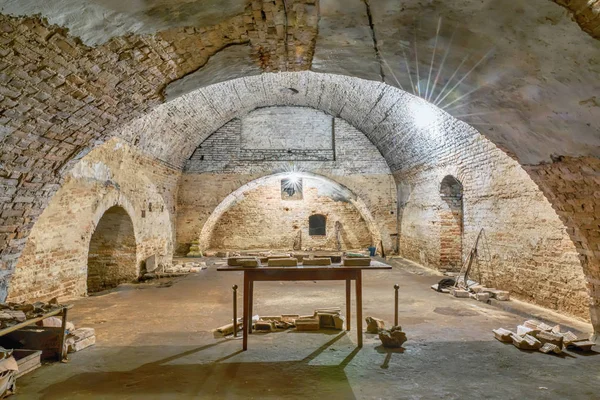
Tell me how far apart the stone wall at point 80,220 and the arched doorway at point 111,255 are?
13cm

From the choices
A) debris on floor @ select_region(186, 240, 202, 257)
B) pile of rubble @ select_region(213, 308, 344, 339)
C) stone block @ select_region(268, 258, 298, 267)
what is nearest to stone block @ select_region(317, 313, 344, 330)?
pile of rubble @ select_region(213, 308, 344, 339)

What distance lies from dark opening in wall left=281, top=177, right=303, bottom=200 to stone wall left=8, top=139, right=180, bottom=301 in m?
6.41

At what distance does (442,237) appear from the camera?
945 cm

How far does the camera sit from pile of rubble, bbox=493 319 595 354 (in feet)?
13.4

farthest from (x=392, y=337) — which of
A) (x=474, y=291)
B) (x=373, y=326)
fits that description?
(x=474, y=291)

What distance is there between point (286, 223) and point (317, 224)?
130cm

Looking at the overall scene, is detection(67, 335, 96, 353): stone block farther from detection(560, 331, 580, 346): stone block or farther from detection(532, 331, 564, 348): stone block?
detection(560, 331, 580, 346): stone block

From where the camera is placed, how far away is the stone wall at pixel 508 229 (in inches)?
215

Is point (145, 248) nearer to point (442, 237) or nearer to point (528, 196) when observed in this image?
point (442, 237)

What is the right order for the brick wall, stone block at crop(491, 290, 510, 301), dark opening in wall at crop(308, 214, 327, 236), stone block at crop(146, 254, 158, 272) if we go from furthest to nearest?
dark opening in wall at crop(308, 214, 327, 236) < stone block at crop(146, 254, 158, 272) < stone block at crop(491, 290, 510, 301) < the brick wall

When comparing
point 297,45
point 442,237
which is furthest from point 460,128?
point 297,45

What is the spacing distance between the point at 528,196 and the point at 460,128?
2.10m

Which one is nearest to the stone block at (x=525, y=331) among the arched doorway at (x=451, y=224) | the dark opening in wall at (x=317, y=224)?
the arched doorway at (x=451, y=224)

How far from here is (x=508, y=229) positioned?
261 inches
